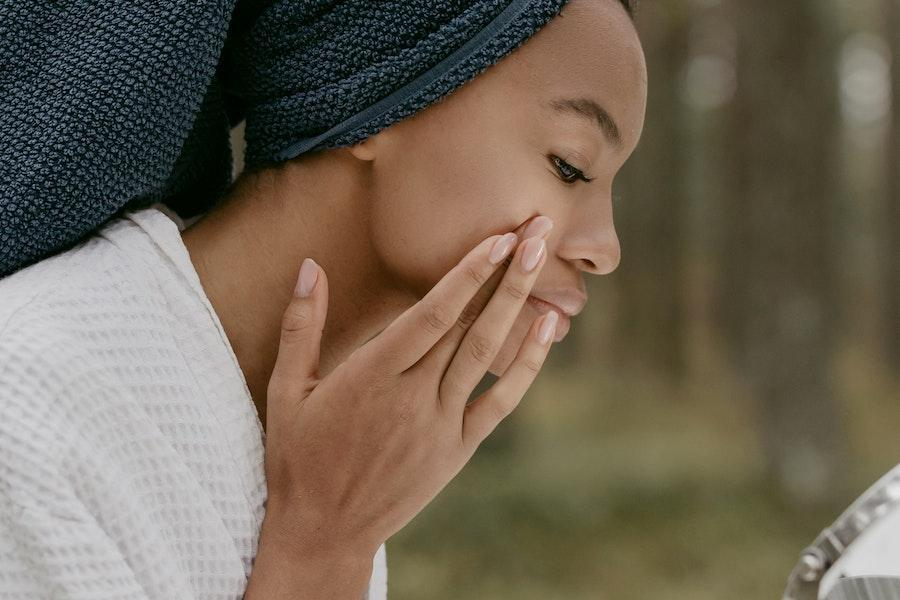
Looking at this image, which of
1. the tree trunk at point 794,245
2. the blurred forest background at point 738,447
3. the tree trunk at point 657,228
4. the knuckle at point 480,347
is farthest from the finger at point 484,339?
the tree trunk at point 657,228

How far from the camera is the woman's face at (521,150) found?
47.3 inches

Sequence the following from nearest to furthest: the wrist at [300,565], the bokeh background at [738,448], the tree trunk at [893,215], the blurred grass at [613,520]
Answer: the wrist at [300,565] < the blurred grass at [613,520] < the bokeh background at [738,448] < the tree trunk at [893,215]

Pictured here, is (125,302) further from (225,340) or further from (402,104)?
(402,104)

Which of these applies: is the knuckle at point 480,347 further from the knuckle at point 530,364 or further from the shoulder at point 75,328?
the shoulder at point 75,328

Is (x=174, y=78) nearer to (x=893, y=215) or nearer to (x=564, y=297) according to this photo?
(x=564, y=297)

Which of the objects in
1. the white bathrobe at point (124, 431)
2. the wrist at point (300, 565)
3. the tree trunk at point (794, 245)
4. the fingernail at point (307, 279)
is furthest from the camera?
the tree trunk at point (794, 245)

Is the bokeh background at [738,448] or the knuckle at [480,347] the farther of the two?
the bokeh background at [738,448]

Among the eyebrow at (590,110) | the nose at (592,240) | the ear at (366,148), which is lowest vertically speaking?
the nose at (592,240)

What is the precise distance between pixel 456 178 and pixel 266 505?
0.45 metres

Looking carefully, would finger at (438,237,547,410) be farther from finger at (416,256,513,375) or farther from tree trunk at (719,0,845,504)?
tree trunk at (719,0,845,504)

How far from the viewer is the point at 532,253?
1150 mm

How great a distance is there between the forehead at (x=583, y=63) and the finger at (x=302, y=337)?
35 centimetres

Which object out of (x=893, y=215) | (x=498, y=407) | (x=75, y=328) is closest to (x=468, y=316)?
(x=498, y=407)

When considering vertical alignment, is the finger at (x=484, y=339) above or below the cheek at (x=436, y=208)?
below
